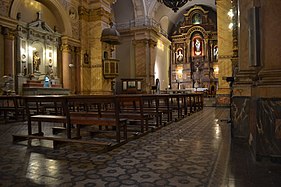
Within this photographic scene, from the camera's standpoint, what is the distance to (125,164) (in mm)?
2645

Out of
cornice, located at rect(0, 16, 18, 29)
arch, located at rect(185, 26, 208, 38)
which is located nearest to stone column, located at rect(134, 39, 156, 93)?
arch, located at rect(185, 26, 208, 38)

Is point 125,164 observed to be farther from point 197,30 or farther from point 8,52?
point 197,30

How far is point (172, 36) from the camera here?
26641mm

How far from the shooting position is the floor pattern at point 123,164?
2.14 m

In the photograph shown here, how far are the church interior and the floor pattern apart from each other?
0.04ft

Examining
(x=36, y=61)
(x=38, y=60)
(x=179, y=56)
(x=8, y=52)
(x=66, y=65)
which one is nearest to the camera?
(x=8, y=52)

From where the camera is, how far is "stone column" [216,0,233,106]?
1179 centimetres

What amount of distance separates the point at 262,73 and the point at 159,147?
1.70 meters

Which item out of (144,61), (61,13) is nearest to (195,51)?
(144,61)

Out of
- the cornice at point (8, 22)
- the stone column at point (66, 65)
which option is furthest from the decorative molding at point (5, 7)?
the stone column at point (66, 65)

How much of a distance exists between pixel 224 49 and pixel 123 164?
1075 centimetres

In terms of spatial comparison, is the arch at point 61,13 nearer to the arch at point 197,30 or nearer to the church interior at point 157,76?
the church interior at point 157,76

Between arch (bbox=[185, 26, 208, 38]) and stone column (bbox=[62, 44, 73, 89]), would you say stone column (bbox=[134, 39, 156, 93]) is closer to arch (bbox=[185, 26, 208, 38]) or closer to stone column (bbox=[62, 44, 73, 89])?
stone column (bbox=[62, 44, 73, 89])

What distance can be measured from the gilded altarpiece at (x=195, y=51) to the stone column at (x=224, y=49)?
499 inches
